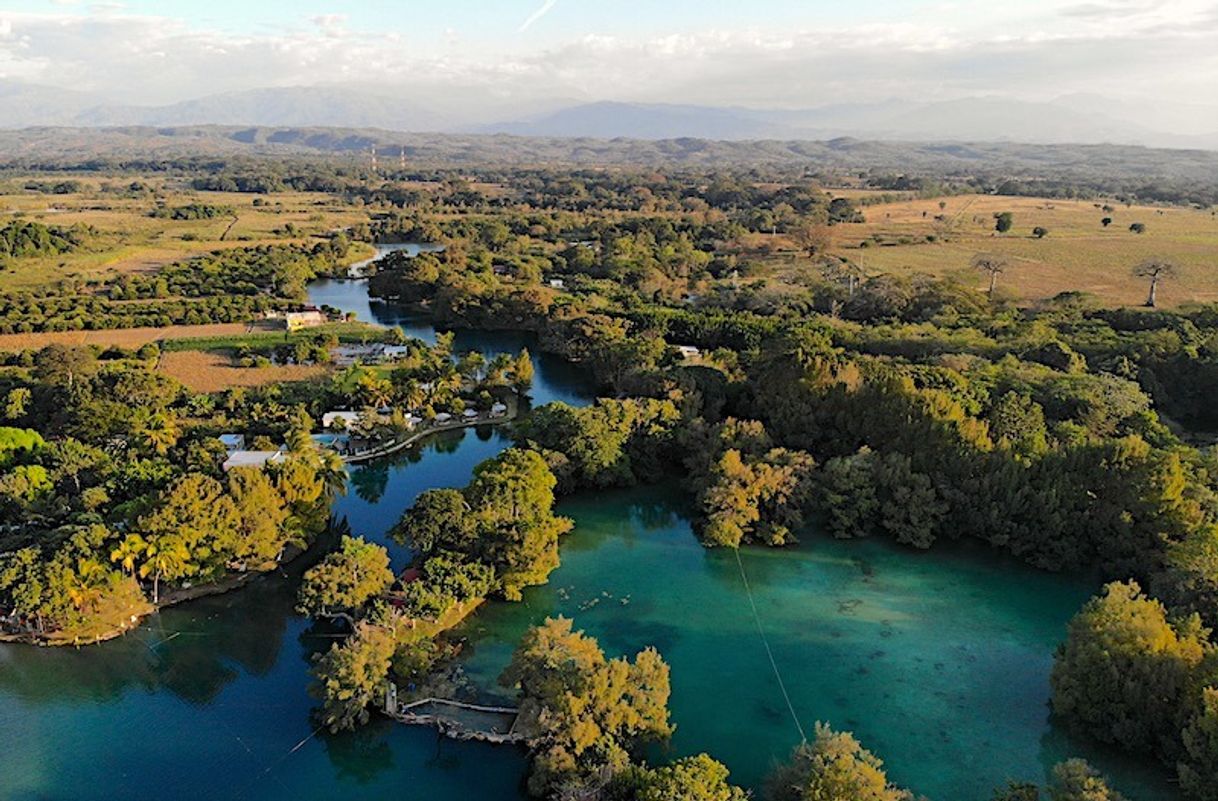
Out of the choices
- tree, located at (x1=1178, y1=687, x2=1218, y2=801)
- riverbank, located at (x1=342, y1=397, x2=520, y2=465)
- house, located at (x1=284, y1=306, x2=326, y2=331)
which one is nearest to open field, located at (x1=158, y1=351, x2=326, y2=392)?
house, located at (x1=284, y1=306, x2=326, y2=331)

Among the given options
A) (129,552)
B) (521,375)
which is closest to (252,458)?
(129,552)

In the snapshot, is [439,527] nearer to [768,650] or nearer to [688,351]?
[768,650]

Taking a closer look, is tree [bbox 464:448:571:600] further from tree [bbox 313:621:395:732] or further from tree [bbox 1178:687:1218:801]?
tree [bbox 1178:687:1218:801]

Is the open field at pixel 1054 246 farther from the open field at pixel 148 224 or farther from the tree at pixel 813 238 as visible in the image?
the open field at pixel 148 224

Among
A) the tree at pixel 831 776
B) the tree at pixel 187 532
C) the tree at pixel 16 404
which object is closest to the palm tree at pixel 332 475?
the tree at pixel 187 532

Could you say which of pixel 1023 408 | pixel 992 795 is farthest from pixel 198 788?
pixel 1023 408
